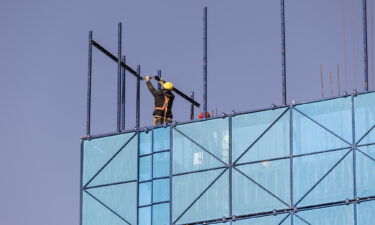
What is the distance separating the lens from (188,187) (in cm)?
8062

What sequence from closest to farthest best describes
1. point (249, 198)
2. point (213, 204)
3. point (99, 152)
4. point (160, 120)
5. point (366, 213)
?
point (366, 213), point (249, 198), point (213, 204), point (99, 152), point (160, 120)

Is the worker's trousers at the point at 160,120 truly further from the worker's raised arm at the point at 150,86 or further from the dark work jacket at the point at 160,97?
the worker's raised arm at the point at 150,86

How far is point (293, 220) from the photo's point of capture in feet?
254

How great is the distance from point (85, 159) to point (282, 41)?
11.6 metres

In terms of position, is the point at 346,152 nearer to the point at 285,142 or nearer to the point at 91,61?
the point at 285,142

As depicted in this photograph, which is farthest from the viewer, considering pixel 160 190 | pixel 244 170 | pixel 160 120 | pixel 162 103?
pixel 162 103

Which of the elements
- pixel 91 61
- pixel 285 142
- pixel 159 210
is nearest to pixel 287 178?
pixel 285 142

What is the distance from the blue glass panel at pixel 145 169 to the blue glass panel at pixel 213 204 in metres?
3.16

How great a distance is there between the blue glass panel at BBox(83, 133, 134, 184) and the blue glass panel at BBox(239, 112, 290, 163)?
7.09m

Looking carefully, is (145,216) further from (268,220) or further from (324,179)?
(324,179)

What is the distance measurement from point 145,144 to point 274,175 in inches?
297

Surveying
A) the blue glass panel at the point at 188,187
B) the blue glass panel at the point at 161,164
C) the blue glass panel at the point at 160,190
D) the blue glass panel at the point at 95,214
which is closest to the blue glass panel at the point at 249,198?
the blue glass panel at the point at 188,187

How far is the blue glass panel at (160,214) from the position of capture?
80875 millimetres

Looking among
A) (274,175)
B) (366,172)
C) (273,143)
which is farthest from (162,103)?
(366,172)
